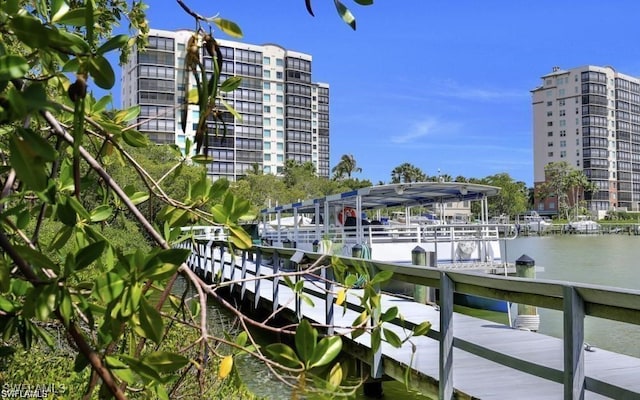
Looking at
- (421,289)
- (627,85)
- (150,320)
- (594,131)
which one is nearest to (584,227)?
(594,131)

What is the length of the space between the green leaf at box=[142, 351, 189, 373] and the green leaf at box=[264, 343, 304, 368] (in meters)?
0.15

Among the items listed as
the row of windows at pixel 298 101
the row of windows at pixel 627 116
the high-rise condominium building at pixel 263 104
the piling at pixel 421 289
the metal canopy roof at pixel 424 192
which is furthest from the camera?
the row of windows at pixel 627 116

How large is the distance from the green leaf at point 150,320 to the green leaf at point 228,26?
503 mm

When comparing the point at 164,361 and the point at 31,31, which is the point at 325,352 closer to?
the point at 164,361

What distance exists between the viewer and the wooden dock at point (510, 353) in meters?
3.05

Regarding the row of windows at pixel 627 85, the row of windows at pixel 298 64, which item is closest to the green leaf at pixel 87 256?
the row of windows at pixel 298 64

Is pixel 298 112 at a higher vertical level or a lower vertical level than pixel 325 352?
higher

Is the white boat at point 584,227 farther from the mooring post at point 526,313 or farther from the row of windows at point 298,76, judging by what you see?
the mooring post at point 526,313

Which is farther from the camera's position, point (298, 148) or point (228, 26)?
point (298, 148)

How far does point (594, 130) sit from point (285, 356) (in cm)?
11049

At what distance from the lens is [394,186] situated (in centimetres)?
1500

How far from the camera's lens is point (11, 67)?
763 millimetres

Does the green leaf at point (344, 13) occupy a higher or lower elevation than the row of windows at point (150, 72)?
lower

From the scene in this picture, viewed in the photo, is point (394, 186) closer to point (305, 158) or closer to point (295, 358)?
point (295, 358)
